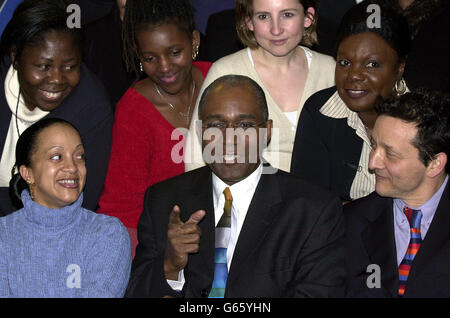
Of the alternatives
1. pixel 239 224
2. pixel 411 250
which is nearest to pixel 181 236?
pixel 239 224

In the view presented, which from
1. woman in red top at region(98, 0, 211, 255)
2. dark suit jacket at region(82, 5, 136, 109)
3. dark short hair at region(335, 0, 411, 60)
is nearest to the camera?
dark short hair at region(335, 0, 411, 60)

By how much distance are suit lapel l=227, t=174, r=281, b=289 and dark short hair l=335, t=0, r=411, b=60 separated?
3.34 ft

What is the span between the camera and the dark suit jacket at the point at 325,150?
14.4 ft

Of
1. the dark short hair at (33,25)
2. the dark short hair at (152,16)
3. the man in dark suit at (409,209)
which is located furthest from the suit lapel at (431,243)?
the dark short hair at (33,25)

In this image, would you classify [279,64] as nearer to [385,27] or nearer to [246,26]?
[246,26]

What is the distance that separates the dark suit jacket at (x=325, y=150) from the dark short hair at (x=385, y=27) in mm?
377

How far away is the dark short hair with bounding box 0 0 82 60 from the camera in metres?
4.39

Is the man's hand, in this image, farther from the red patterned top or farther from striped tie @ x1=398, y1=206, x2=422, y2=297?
the red patterned top

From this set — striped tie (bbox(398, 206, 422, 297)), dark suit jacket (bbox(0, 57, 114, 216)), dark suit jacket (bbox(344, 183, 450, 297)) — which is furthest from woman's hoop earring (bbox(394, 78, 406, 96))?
dark suit jacket (bbox(0, 57, 114, 216))

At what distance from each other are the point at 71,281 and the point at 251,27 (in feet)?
5.69

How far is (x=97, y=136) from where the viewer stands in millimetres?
4539

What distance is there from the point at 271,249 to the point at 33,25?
5.85ft

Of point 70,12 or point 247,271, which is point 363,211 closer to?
point 247,271

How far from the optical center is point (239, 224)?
3805 millimetres
